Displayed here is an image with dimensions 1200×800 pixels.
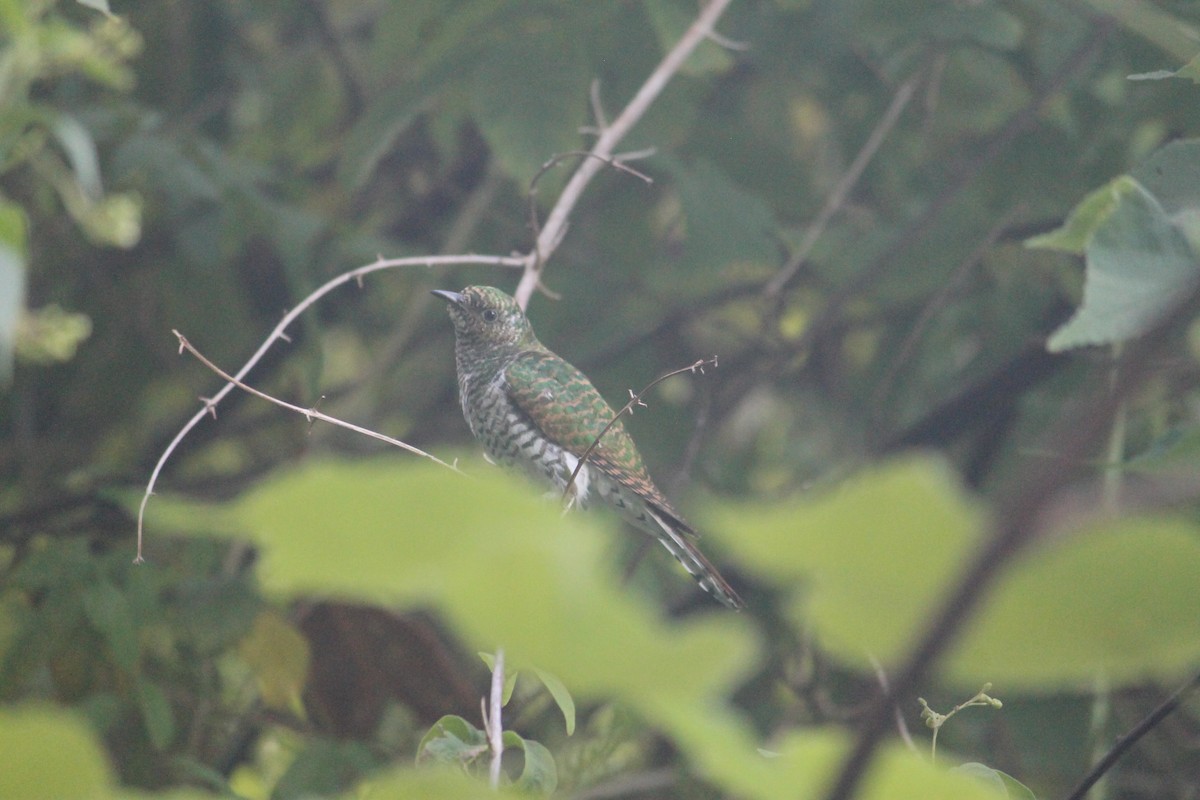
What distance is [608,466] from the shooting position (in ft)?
9.91

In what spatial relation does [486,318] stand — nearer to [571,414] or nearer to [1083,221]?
[571,414]

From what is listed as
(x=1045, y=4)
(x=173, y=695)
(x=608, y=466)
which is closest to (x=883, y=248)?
(x=1045, y=4)

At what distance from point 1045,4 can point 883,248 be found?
810mm

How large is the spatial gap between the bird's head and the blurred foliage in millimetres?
312

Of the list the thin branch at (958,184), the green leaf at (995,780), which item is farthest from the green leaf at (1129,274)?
the thin branch at (958,184)

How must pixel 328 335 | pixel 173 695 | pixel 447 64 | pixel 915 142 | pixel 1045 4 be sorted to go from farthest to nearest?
pixel 328 335 → pixel 915 142 → pixel 1045 4 → pixel 447 64 → pixel 173 695

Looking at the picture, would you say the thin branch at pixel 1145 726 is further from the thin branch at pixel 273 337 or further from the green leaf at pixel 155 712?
the green leaf at pixel 155 712

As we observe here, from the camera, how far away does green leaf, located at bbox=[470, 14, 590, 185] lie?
2883 mm

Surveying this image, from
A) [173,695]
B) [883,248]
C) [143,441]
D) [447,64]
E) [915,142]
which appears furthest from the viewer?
[143,441]

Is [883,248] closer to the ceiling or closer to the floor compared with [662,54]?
closer to the floor

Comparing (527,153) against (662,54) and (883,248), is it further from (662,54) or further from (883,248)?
(883,248)

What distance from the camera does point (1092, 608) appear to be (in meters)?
0.54

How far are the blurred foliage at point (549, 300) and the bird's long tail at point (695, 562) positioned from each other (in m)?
0.12

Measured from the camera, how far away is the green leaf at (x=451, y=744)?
1312mm
